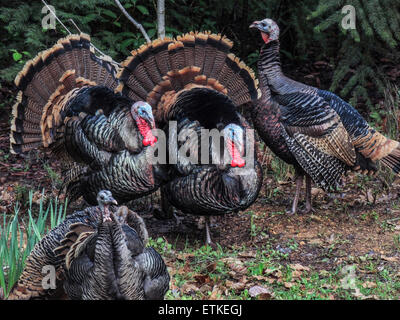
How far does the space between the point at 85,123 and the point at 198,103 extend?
1.02 meters

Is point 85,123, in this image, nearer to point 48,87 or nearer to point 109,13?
point 48,87

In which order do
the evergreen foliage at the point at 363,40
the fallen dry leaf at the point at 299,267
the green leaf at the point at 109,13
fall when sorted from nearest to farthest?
the fallen dry leaf at the point at 299,267 → the evergreen foliage at the point at 363,40 → the green leaf at the point at 109,13

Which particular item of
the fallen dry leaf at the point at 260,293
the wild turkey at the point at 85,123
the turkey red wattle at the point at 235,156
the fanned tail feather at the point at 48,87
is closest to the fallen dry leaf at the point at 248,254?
the fallen dry leaf at the point at 260,293

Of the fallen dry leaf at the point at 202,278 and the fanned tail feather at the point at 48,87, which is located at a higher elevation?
the fanned tail feather at the point at 48,87

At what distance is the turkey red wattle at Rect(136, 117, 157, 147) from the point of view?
5062 mm

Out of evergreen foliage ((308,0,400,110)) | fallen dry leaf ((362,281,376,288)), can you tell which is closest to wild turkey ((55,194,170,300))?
fallen dry leaf ((362,281,376,288))

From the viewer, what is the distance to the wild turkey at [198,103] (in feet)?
15.9

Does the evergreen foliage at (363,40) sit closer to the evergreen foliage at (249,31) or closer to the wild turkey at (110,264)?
the evergreen foliage at (249,31)

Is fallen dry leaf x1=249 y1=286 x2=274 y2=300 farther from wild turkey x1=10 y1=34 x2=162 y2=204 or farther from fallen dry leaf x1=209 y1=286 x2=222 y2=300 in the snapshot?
wild turkey x1=10 y1=34 x2=162 y2=204

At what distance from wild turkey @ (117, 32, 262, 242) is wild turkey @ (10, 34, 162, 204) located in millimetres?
248

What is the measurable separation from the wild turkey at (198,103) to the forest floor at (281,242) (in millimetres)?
440

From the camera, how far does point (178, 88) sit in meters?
5.61

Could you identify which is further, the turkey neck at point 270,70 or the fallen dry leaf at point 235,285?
the turkey neck at point 270,70
